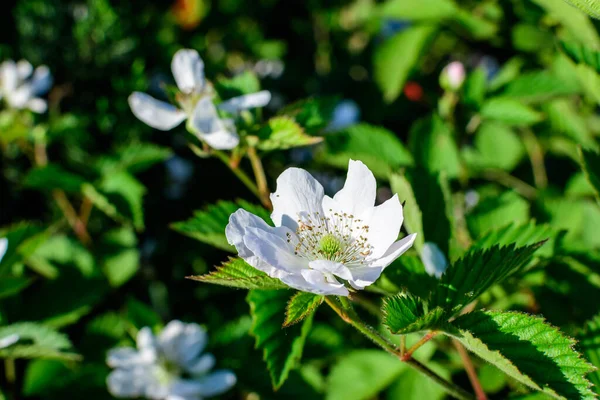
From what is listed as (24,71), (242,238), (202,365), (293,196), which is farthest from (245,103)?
(24,71)

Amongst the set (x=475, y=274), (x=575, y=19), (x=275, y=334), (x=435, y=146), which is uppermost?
(x=575, y=19)

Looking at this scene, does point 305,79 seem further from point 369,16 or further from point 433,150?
point 433,150

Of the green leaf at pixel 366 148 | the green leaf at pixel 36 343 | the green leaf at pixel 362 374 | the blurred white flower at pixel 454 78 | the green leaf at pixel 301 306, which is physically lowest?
the green leaf at pixel 362 374

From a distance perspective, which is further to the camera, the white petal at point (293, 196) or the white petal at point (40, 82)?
the white petal at point (40, 82)

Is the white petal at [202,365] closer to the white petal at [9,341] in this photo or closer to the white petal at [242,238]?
the white petal at [9,341]

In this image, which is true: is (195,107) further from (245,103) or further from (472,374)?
(472,374)

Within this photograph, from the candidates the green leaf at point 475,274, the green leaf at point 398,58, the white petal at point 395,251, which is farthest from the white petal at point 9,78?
the green leaf at point 475,274
